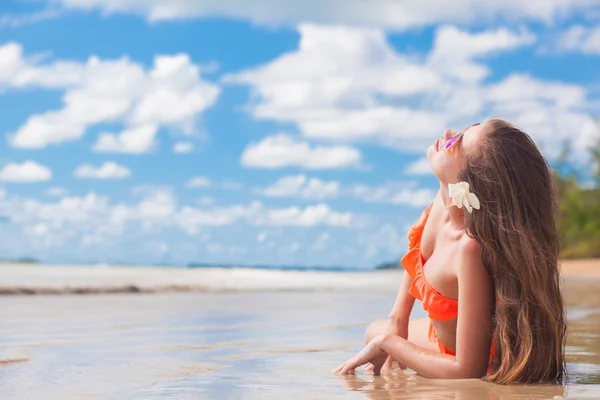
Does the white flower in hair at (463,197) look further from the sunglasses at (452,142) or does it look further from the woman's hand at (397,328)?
the woman's hand at (397,328)

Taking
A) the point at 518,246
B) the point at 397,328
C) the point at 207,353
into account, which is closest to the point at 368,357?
the point at 397,328

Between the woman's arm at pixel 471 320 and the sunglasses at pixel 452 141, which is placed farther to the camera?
the sunglasses at pixel 452 141

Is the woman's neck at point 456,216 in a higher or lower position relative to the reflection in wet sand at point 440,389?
higher

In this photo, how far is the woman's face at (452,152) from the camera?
10.4 ft

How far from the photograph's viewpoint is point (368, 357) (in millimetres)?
3268

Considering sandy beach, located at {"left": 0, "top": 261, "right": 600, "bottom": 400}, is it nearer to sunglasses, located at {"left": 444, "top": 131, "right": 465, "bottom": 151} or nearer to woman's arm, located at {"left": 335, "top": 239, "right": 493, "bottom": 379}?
woman's arm, located at {"left": 335, "top": 239, "right": 493, "bottom": 379}

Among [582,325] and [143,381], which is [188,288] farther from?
[143,381]

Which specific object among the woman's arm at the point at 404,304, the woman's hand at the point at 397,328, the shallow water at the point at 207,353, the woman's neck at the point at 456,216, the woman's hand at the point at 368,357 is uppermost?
the woman's neck at the point at 456,216

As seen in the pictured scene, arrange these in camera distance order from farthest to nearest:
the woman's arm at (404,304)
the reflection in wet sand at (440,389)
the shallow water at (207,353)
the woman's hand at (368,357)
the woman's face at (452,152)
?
1. the woman's arm at (404,304)
2. the woman's hand at (368,357)
3. the woman's face at (452,152)
4. the shallow water at (207,353)
5. the reflection in wet sand at (440,389)

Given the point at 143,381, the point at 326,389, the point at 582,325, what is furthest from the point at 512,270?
the point at 582,325

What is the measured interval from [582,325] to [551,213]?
313 cm

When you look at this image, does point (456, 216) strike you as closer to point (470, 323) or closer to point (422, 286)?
point (422, 286)

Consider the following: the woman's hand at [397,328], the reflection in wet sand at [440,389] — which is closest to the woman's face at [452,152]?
the woman's hand at [397,328]

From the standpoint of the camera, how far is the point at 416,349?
322 centimetres
